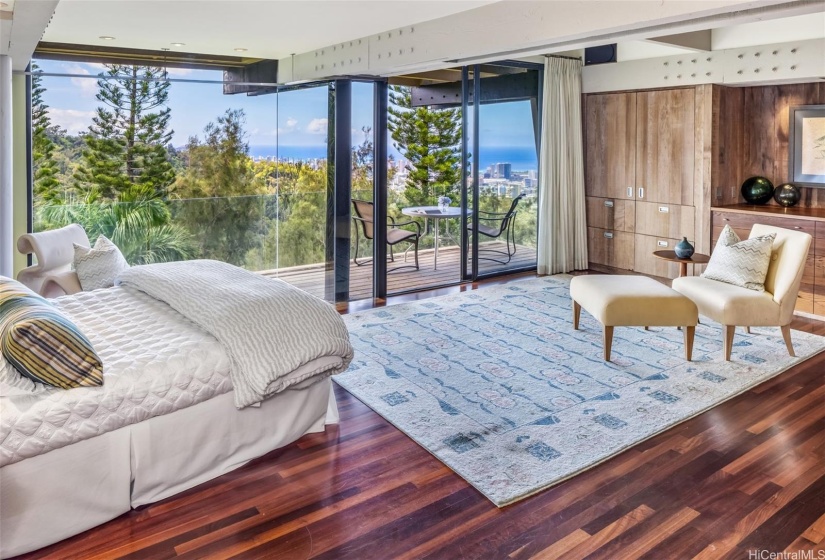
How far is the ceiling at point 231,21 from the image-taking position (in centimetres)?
420

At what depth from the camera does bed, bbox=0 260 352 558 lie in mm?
2436

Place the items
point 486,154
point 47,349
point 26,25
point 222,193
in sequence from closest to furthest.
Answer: point 47,349 < point 26,25 < point 222,193 < point 486,154

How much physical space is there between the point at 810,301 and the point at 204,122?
17.7 feet

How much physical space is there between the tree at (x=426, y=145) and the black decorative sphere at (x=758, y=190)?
A: 9.29 feet

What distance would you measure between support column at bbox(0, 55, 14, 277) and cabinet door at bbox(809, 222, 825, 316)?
6.08 metres

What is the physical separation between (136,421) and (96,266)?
2.15 metres

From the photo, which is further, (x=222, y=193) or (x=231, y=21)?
(x=222, y=193)

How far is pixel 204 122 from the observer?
574 centimetres

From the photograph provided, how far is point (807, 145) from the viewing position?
6180 millimetres

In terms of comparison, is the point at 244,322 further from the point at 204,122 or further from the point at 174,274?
the point at 204,122

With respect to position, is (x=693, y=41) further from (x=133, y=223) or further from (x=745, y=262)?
(x=133, y=223)

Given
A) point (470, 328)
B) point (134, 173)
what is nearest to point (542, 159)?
point (470, 328)

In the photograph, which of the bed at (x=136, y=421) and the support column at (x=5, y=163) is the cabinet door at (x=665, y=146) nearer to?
the bed at (x=136, y=421)

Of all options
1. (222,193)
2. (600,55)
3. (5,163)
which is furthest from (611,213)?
(5,163)
